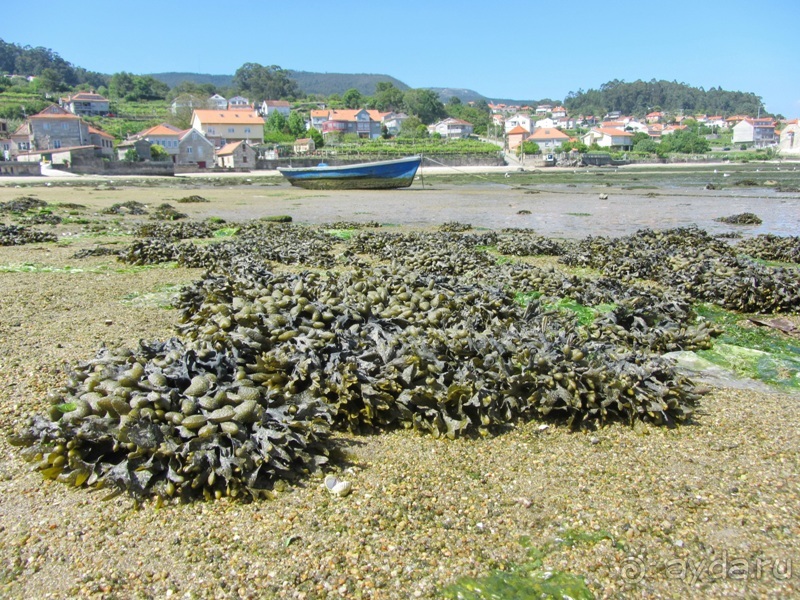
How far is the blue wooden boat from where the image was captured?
3591cm

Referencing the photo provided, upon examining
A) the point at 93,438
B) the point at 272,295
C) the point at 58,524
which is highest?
the point at 272,295

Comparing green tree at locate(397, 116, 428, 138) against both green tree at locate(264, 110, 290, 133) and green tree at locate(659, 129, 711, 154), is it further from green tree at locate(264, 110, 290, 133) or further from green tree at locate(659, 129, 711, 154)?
green tree at locate(659, 129, 711, 154)

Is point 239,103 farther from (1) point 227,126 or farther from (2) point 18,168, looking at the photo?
(2) point 18,168

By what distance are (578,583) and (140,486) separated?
2.16 metres

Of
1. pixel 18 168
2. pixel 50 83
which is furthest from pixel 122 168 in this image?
pixel 50 83

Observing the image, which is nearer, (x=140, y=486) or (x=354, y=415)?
(x=140, y=486)

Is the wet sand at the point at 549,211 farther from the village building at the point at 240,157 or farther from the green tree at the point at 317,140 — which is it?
the green tree at the point at 317,140

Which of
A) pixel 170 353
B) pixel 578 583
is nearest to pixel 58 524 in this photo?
pixel 170 353

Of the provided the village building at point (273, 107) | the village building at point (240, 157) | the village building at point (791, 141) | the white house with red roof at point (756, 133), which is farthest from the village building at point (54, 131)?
the white house with red roof at point (756, 133)

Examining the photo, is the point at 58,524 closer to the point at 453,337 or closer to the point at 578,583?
the point at 578,583

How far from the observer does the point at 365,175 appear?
119ft

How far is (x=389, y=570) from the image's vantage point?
8.40 feet

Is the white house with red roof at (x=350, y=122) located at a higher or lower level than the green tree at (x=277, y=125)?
higher

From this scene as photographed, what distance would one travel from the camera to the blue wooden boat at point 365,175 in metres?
35.9
